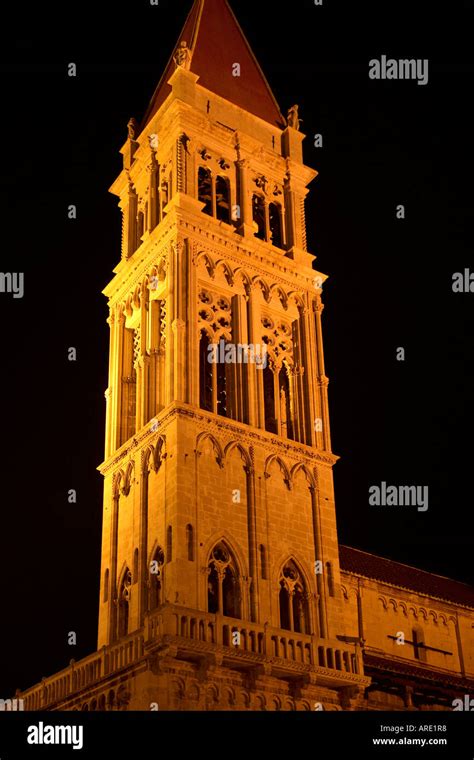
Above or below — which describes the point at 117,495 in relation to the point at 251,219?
below

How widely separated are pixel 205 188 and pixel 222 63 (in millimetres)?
6865

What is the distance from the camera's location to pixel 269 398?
126 feet

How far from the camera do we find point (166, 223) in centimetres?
3841

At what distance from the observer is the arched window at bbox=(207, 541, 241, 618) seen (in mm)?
32469

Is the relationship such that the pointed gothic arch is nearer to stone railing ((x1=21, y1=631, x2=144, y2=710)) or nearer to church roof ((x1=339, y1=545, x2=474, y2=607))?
stone railing ((x1=21, y1=631, x2=144, y2=710))

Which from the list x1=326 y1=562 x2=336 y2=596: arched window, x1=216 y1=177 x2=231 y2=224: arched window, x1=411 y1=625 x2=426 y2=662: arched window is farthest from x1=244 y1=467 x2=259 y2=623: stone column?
x1=411 y1=625 x2=426 y2=662: arched window

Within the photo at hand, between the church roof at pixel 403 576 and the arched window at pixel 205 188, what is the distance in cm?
→ 1536

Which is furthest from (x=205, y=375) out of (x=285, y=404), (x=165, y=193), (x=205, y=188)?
(x=205, y=188)

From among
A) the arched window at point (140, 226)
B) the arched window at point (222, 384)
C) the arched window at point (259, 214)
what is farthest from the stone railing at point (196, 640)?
the arched window at point (140, 226)

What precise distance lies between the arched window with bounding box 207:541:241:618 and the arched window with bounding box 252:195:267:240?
14.0m

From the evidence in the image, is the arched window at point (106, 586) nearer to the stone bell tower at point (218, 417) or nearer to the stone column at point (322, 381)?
the stone bell tower at point (218, 417)

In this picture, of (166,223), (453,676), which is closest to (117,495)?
(166,223)
